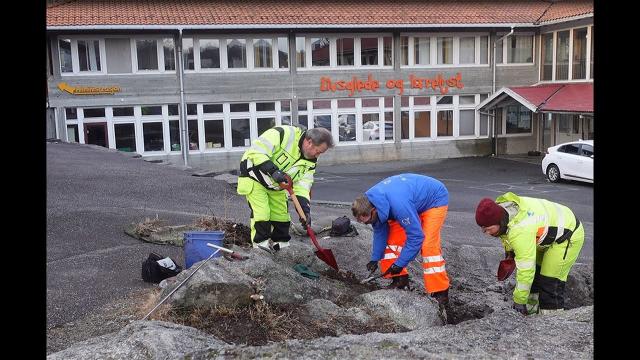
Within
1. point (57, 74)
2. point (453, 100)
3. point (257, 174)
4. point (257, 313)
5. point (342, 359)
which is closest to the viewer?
point (342, 359)

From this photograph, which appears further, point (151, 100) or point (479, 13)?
point (479, 13)

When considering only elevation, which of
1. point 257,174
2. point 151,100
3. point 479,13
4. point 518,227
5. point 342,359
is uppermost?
point 479,13

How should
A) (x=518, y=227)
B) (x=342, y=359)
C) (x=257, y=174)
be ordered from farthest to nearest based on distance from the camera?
1. (x=257, y=174)
2. (x=518, y=227)
3. (x=342, y=359)

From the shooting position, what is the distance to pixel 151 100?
77.6 feet

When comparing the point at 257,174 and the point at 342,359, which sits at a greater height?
the point at 257,174

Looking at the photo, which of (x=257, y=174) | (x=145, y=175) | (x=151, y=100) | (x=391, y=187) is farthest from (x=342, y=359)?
(x=151, y=100)

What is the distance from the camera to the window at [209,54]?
24.3m

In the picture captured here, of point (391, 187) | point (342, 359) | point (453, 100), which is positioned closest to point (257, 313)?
point (342, 359)

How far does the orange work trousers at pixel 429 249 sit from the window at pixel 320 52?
806 inches

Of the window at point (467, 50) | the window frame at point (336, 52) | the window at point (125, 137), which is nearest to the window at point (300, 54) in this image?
the window frame at point (336, 52)

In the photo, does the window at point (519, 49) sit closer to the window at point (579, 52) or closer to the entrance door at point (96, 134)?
the window at point (579, 52)

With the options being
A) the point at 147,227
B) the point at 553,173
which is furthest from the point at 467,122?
the point at 147,227

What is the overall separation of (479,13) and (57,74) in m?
18.4

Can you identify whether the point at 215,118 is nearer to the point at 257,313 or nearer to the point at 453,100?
the point at 453,100
